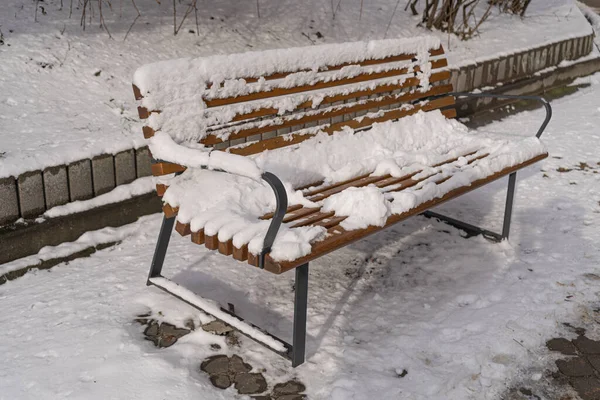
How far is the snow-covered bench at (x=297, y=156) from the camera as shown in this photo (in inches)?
105

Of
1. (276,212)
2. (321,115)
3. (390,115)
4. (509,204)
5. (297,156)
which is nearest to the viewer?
(276,212)

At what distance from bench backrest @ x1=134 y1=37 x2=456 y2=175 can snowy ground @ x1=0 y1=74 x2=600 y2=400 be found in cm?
68

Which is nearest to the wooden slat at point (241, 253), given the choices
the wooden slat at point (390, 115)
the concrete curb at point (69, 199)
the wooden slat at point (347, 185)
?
the wooden slat at point (347, 185)

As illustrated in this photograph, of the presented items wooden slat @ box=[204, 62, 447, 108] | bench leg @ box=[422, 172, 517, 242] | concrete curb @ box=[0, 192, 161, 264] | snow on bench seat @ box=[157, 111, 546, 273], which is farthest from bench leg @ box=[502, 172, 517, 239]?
concrete curb @ box=[0, 192, 161, 264]

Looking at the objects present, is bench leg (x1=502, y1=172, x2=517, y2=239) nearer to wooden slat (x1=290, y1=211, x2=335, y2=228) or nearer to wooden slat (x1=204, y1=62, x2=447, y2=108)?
wooden slat (x1=204, y1=62, x2=447, y2=108)

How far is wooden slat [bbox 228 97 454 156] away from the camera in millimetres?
3293

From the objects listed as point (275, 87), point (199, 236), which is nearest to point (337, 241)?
point (199, 236)

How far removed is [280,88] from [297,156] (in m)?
0.33

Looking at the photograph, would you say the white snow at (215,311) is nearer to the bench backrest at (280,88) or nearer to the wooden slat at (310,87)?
the bench backrest at (280,88)

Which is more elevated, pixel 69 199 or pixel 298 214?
pixel 298 214

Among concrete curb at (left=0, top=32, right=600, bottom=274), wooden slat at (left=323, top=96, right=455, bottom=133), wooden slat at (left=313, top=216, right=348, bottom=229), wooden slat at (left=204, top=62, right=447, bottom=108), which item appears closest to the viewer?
wooden slat at (left=313, top=216, right=348, bottom=229)

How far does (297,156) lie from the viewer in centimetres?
343

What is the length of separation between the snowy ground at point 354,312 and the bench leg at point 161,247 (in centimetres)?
10

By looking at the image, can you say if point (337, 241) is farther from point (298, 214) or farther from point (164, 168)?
point (164, 168)
